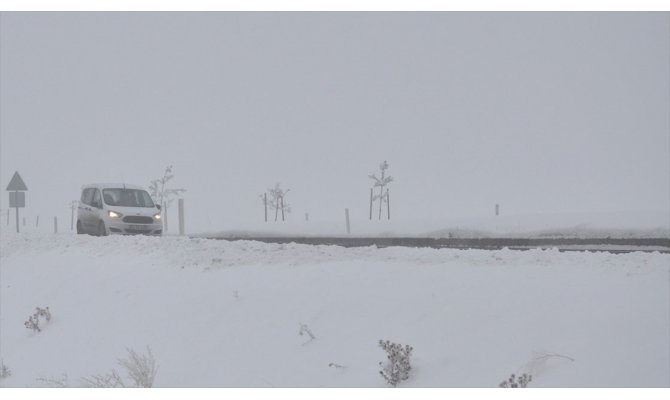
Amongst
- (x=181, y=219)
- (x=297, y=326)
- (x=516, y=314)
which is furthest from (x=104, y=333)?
(x=181, y=219)

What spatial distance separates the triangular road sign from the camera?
→ 1069 inches

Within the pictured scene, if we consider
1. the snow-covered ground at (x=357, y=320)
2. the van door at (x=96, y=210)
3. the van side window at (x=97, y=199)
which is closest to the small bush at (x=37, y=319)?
the snow-covered ground at (x=357, y=320)

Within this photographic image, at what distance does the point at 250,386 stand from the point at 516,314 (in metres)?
2.65

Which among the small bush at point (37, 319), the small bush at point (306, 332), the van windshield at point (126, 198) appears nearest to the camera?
the small bush at point (306, 332)

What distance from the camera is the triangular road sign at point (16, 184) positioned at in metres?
27.1

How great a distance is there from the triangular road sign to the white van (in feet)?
24.0

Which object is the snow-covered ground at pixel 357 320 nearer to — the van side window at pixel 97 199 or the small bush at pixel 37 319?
the small bush at pixel 37 319

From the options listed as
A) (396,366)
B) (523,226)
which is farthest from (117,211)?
(396,366)

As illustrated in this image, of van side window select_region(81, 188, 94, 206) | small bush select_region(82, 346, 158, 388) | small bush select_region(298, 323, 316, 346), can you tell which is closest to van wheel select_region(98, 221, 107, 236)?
van side window select_region(81, 188, 94, 206)

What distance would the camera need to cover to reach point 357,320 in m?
7.25

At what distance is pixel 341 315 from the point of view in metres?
7.46

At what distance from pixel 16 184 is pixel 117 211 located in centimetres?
1034

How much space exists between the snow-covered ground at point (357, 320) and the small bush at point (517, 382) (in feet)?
0.33

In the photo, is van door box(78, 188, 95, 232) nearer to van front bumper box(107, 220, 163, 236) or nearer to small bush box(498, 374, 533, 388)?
van front bumper box(107, 220, 163, 236)
